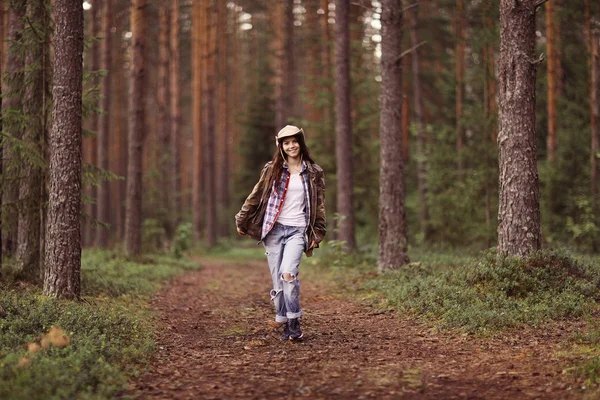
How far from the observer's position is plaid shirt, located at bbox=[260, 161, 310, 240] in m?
7.56

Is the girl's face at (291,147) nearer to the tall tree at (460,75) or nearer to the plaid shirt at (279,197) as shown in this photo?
the plaid shirt at (279,197)

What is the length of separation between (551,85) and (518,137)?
31.0ft

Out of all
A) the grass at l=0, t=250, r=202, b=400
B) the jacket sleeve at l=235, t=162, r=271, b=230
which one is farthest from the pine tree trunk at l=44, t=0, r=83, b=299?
the jacket sleeve at l=235, t=162, r=271, b=230

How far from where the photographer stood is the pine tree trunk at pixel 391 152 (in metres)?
12.6

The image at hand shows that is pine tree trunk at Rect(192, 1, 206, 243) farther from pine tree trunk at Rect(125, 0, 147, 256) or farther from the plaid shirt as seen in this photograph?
the plaid shirt

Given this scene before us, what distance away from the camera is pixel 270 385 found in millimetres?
5582

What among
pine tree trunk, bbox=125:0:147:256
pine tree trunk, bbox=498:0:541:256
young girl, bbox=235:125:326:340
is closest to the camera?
young girl, bbox=235:125:326:340

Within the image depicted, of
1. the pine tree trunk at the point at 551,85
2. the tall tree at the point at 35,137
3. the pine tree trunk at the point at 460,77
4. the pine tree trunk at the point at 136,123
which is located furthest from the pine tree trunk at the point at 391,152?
the pine tree trunk at the point at 136,123

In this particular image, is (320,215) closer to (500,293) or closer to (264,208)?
(264,208)

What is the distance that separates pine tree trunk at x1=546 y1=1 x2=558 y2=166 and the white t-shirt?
1065 centimetres

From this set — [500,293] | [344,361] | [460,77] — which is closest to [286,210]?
[344,361]

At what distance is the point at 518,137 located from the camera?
8.88 meters

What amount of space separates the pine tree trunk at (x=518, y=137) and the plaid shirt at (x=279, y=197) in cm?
324

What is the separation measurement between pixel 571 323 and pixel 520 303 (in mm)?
761
